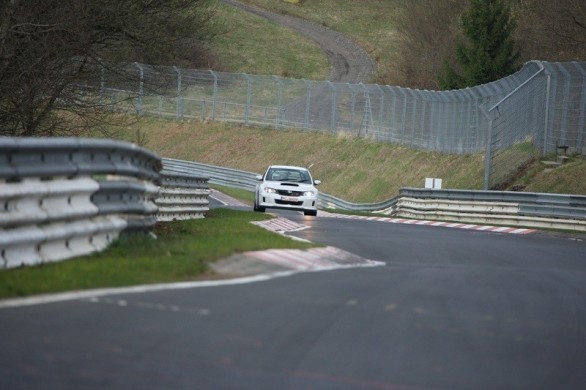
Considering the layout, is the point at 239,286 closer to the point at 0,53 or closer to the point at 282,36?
the point at 0,53

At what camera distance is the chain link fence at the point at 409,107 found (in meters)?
36.2

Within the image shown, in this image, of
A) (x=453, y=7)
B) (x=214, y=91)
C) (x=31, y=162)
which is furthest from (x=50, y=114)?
(x=453, y=7)

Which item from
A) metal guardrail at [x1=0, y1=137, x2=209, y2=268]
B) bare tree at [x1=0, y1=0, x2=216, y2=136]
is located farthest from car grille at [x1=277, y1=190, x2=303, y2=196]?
metal guardrail at [x1=0, y1=137, x2=209, y2=268]

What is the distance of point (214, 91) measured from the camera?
65.7 metres

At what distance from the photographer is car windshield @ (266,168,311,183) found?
34594 millimetres

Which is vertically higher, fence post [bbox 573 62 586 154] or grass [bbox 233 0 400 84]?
grass [bbox 233 0 400 84]

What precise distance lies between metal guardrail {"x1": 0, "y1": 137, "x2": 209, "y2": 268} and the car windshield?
66.7 ft

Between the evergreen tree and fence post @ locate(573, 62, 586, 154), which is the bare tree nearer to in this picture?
fence post @ locate(573, 62, 586, 154)

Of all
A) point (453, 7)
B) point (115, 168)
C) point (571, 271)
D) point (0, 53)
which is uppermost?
point (453, 7)

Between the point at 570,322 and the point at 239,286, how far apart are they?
2623 mm

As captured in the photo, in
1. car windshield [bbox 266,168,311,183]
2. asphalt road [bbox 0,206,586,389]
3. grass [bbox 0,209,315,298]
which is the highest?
car windshield [bbox 266,168,311,183]

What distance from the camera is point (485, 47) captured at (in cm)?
5612

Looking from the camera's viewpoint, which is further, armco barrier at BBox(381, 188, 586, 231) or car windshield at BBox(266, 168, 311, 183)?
car windshield at BBox(266, 168, 311, 183)

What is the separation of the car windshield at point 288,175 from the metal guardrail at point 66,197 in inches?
800
